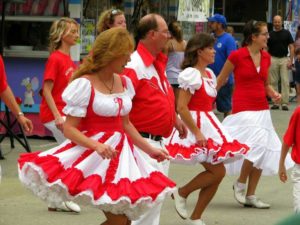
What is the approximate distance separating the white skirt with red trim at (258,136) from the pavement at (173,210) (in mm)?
446

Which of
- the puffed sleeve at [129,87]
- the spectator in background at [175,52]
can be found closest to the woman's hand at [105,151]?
the puffed sleeve at [129,87]

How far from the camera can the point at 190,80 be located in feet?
24.4

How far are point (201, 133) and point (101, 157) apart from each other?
2329 millimetres

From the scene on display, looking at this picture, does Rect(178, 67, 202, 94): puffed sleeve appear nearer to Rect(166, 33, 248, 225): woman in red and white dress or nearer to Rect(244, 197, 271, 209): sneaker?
Rect(166, 33, 248, 225): woman in red and white dress

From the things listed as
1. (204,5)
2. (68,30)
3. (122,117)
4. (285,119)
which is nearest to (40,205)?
(68,30)

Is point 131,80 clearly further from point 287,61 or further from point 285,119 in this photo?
point 287,61

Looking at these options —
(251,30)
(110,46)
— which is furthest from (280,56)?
(110,46)

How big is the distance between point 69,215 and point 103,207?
292 centimetres

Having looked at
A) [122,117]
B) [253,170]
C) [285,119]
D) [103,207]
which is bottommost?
[285,119]

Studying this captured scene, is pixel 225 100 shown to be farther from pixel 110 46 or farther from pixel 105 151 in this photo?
pixel 105 151

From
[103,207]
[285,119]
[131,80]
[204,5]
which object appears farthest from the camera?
[285,119]

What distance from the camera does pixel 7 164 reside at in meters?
11.0

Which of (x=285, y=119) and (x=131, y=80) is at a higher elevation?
(x=131, y=80)

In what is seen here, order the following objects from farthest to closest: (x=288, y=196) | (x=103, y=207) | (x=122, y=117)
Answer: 1. (x=288, y=196)
2. (x=122, y=117)
3. (x=103, y=207)
